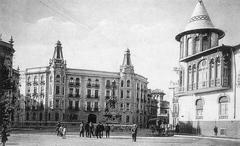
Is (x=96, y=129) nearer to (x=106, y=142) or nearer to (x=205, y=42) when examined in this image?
(x=106, y=142)

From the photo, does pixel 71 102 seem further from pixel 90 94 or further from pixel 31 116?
pixel 31 116

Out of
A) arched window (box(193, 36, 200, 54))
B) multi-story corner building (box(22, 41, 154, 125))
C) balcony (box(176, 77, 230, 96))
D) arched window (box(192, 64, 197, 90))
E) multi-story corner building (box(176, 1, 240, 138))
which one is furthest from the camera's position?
multi-story corner building (box(22, 41, 154, 125))

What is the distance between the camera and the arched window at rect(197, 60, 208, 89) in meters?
28.8

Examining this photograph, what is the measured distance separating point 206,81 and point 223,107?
114 inches

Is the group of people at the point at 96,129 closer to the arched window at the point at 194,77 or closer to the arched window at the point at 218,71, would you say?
the arched window at the point at 194,77

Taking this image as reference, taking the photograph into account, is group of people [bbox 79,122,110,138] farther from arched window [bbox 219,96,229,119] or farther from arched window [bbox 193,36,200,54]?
arched window [bbox 193,36,200,54]

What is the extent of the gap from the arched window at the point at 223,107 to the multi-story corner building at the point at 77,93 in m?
33.9

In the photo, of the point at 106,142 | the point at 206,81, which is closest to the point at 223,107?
the point at 206,81

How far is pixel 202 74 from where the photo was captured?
29406 millimetres

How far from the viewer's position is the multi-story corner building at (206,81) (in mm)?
25719

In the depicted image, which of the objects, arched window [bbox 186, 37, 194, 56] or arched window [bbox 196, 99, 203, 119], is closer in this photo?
arched window [bbox 196, 99, 203, 119]

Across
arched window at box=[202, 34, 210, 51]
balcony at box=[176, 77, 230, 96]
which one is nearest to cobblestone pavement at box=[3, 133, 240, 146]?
balcony at box=[176, 77, 230, 96]

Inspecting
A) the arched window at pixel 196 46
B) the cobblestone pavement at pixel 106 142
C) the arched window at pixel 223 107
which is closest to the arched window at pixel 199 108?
the arched window at pixel 223 107

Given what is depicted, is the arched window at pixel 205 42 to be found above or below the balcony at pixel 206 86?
above
